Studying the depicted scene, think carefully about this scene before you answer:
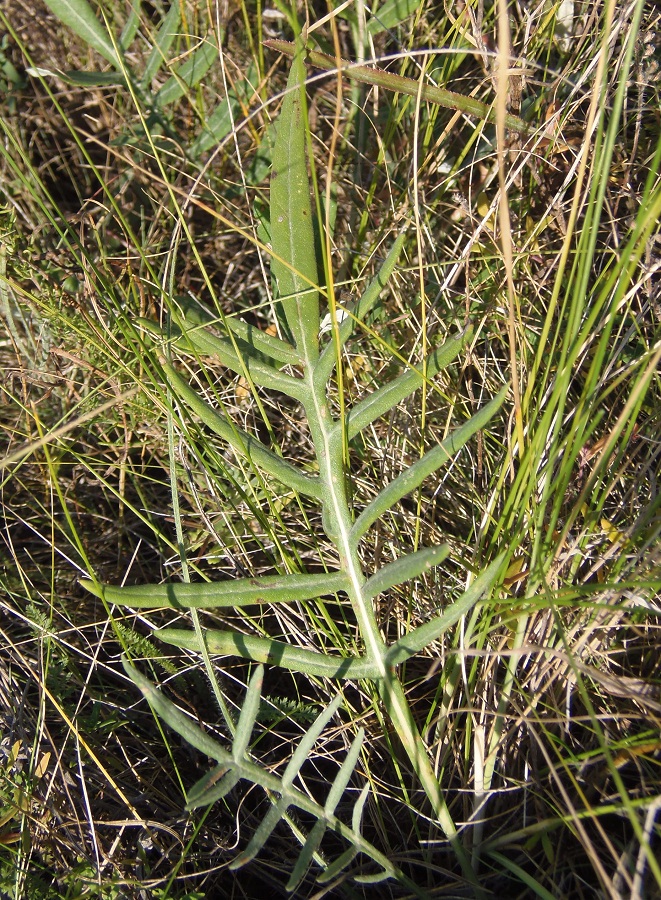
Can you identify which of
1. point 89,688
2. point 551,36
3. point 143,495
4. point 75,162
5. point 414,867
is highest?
point 551,36

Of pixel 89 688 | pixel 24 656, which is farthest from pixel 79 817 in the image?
pixel 24 656

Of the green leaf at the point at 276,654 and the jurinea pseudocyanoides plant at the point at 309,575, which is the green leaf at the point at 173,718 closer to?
the jurinea pseudocyanoides plant at the point at 309,575

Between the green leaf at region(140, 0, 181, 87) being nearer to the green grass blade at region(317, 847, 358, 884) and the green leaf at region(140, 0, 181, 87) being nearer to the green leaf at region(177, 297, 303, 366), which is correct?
the green leaf at region(177, 297, 303, 366)

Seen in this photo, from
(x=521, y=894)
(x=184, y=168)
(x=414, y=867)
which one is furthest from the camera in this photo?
(x=184, y=168)

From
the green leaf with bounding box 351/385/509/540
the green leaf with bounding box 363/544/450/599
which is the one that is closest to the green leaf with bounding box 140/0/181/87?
the green leaf with bounding box 351/385/509/540

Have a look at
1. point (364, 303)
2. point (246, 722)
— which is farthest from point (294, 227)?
point (246, 722)

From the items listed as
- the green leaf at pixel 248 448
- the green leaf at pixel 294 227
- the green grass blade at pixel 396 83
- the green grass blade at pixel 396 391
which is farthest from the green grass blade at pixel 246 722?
the green grass blade at pixel 396 83

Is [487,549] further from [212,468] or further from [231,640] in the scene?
[212,468]
